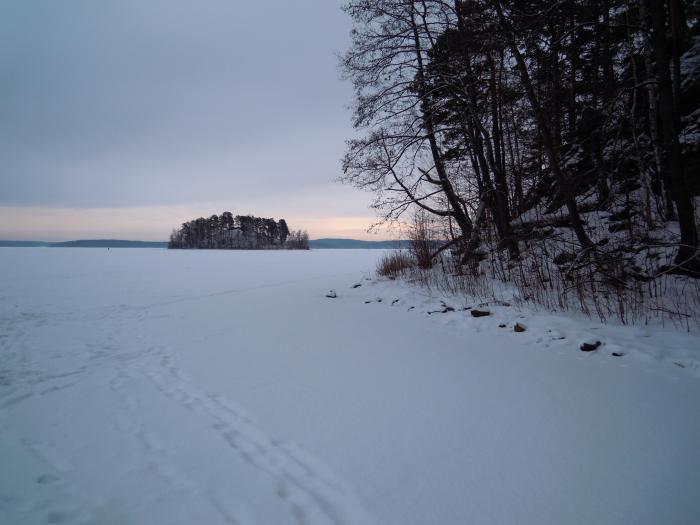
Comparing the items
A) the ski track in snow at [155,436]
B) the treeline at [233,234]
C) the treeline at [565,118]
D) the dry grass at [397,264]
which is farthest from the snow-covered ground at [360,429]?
the treeline at [233,234]

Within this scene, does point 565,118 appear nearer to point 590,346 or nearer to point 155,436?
point 590,346

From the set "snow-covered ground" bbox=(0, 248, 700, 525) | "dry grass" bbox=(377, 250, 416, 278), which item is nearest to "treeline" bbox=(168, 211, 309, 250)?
"dry grass" bbox=(377, 250, 416, 278)

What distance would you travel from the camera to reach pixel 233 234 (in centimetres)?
7175

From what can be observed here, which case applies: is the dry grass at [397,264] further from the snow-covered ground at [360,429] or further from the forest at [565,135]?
the snow-covered ground at [360,429]

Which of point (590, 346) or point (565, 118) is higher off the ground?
point (565, 118)

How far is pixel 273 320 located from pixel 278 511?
14.3ft

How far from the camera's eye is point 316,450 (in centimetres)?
193

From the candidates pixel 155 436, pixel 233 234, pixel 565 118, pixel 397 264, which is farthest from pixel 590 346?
pixel 233 234

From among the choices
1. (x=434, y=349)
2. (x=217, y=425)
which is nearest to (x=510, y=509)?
(x=217, y=425)

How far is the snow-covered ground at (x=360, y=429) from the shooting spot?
1478 mm

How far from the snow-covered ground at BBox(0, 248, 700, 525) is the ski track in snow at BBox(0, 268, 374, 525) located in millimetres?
12

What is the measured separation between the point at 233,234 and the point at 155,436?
75.5m

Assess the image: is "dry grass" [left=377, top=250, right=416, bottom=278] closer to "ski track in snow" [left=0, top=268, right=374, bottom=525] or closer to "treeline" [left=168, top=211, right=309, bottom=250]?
"ski track in snow" [left=0, top=268, right=374, bottom=525]

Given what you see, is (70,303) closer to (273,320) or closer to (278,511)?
(273,320)
